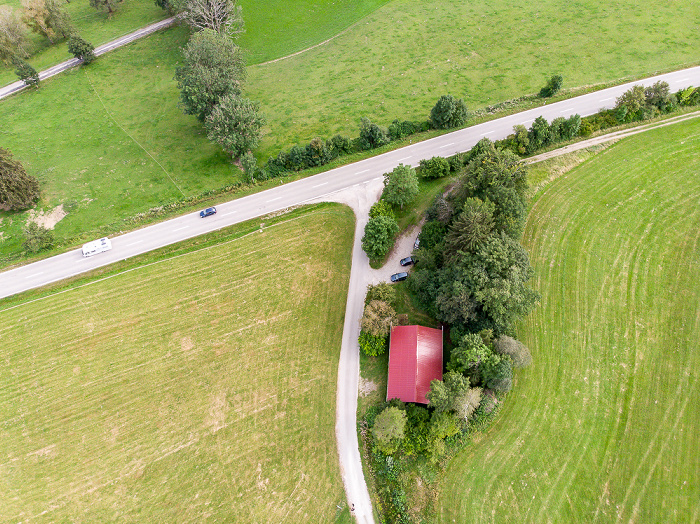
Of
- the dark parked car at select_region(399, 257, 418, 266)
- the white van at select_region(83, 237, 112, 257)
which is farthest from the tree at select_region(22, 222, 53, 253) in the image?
the dark parked car at select_region(399, 257, 418, 266)

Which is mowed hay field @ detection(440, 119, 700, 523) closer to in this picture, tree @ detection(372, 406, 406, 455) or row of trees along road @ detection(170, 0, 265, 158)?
tree @ detection(372, 406, 406, 455)

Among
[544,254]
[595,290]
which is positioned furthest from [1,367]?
[595,290]

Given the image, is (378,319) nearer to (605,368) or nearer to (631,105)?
(605,368)

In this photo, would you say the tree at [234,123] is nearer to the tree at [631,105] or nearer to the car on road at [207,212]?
the car on road at [207,212]

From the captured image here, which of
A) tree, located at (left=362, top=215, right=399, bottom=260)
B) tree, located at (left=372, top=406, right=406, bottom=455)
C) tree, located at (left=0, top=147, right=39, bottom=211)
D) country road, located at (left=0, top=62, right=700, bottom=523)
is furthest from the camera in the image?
tree, located at (left=0, top=147, right=39, bottom=211)

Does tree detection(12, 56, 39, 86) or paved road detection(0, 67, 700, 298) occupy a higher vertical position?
tree detection(12, 56, 39, 86)

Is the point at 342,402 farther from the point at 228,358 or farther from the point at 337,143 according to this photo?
the point at 337,143

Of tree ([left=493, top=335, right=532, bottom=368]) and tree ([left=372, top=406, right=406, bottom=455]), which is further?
tree ([left=493, top=335, right=532, bottom=368])

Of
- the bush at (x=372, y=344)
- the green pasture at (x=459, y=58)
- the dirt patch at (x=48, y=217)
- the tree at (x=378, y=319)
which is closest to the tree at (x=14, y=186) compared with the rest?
the dirt patch at (x=48, y=217)
